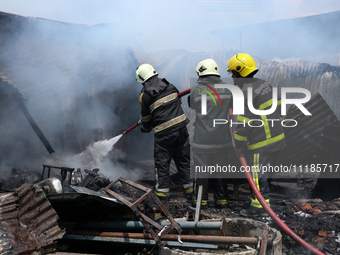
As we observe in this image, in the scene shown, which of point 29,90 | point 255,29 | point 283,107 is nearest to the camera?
point 283,107

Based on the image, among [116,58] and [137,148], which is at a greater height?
[116,58]

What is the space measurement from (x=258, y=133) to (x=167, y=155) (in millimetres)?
1430

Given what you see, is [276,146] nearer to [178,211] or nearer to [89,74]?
[178,211]

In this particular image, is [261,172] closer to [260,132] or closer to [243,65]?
[260,132]

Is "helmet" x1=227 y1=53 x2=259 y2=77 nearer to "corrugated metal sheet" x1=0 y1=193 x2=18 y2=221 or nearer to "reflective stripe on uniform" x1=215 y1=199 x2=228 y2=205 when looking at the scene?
"reflective stripe on uniform" x1=215 y1=199 x2=228 y2=205

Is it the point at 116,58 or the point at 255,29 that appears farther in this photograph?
the point at 255,29

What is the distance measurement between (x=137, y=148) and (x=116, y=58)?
2639 mm

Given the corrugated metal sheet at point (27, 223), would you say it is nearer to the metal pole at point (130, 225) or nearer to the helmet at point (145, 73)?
the metal pole at point (130, 225)

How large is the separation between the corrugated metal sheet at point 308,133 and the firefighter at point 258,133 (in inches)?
70.9

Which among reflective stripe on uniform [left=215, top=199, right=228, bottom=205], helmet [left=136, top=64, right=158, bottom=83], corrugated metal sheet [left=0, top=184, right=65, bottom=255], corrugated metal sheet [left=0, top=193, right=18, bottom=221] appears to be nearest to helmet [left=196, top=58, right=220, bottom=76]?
helmet [left=136, top=64, right=158, bottom=83]

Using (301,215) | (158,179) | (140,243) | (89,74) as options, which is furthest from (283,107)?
(89,74)

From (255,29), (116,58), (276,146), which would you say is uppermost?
(255,29)

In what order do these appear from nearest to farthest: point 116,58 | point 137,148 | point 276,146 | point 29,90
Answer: point 276,146 → point 29,90 → point 116,58 → point 137,148

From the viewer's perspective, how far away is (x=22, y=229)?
Answer: 112 inches
